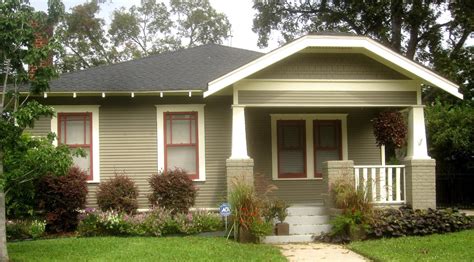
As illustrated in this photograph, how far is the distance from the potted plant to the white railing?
1.87 metres

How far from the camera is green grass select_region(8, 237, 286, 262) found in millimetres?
10211

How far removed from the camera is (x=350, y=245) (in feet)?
38.3

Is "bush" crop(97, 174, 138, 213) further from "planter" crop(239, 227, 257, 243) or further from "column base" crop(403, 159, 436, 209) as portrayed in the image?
"column base" crop(403, 159, 436, 209)

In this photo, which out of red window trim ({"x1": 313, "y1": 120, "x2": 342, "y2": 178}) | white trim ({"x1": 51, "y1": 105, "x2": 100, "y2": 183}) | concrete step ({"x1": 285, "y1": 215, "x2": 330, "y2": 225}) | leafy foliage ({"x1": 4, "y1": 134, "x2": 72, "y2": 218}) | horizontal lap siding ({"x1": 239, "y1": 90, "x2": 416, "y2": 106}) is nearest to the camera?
leafy foliage ({"x1": 4, "y1": 134, "x2": 72, "y2": 218})

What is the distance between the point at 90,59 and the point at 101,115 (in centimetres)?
2993

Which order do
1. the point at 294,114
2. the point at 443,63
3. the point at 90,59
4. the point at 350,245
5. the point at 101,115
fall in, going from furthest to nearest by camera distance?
the point at 90,59, the point at 443,63, the point at 294,114, the point at 101,115, the point at 350,245

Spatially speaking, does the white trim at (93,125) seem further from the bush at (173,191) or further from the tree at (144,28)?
the tree at (144,28)

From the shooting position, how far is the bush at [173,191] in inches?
549

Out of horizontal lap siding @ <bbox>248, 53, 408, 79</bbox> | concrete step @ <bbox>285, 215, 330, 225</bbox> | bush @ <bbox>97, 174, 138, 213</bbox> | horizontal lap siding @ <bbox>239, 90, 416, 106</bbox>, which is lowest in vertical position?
concrete step @ <bbox>285, 215, 330, 225</bbox>

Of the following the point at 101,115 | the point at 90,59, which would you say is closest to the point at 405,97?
the point at 101,115

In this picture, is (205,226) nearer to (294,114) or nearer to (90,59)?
(294,114)

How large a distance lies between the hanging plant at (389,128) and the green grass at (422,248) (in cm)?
303

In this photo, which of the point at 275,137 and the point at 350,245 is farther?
the point at 275,137

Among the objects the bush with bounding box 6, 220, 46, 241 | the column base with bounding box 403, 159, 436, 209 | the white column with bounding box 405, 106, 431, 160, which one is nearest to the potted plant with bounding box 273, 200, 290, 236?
the column base with bounding box 403, 159, 436, 209
